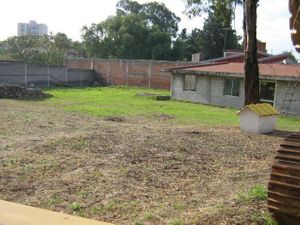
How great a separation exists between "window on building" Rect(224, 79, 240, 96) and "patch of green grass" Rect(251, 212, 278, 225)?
22.5 metres

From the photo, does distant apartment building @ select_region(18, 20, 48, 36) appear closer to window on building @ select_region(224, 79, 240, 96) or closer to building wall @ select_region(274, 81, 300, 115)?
window on building @ select_region(224, 79, 240, 96)

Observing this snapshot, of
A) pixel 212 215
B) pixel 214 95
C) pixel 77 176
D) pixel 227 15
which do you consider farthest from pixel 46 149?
pixel 214 95

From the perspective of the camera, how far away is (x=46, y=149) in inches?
351

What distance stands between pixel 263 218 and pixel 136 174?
9.24 ft

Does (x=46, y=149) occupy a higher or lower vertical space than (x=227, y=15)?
lower

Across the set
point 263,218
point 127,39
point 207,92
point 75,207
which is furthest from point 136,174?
point 127,39

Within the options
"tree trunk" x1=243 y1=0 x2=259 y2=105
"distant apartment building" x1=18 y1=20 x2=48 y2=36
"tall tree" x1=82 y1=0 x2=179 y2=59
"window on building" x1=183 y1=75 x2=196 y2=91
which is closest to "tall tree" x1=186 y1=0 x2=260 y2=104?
"tree trunk" x1=243 y1=0 x2=259 y2=105

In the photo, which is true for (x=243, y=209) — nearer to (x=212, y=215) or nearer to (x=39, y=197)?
(x=212, y=215)

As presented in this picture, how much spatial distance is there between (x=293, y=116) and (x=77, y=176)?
61.0 feet

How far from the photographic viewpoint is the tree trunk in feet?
49.0

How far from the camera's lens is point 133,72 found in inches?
1598

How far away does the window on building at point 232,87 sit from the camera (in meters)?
26.9

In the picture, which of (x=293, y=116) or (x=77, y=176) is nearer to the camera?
(x=77, y=176)

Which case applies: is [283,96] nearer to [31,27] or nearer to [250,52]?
[250,52]
